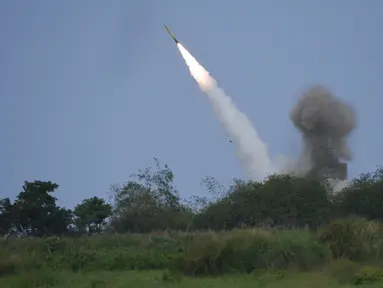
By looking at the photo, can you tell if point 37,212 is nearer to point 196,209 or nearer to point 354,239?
point 196,209

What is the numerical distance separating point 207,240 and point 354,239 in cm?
516

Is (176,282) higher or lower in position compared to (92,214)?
lower

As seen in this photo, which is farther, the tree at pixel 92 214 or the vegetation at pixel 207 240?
the tree at pixel 92 214

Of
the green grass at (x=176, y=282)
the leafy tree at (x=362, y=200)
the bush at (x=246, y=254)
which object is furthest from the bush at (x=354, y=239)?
the leafy tree at (x=362, y=200)

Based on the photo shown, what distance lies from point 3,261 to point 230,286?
9741mm

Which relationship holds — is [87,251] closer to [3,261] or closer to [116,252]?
[116,252]

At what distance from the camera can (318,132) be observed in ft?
170

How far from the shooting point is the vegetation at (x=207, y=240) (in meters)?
17.3

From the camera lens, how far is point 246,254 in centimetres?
2147

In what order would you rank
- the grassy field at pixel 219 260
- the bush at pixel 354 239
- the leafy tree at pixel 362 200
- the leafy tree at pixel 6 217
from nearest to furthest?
the grassy field at pixel 219 260 < the bush at pixel 354 239 < the leafy tree at pixel 362 200 < the leafy tree at pixel 6 217

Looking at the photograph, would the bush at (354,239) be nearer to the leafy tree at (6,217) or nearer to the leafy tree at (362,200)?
the leafy tree at (362,200)

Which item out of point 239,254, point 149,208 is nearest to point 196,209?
point 149,208

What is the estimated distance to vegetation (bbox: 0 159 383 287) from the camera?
17312 mm

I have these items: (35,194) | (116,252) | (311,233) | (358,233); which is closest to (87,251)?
(116,252)
